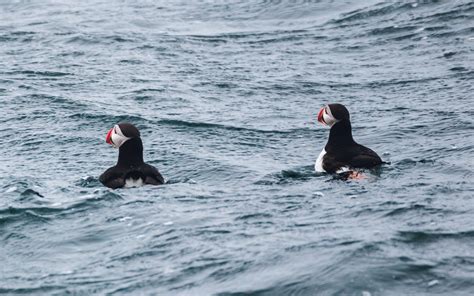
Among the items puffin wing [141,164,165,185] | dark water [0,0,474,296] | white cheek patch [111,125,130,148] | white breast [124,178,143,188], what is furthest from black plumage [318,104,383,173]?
white cheek patch [111,125,130,148]

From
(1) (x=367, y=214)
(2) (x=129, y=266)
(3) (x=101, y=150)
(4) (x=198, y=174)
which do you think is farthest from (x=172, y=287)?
(3) (x=101, y=150)

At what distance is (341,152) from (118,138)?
8.92ft

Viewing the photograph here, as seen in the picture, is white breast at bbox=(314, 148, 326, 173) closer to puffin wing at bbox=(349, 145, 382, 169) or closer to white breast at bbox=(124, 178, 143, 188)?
puffin wing at bbox=(349, 145, 382, 169)

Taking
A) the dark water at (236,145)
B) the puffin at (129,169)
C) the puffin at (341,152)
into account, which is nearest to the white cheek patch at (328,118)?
the puffin at (341,152)

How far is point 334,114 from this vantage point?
46.8ft

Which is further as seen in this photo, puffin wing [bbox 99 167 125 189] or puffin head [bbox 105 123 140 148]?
puffin head [bbox 105 123 140 148]

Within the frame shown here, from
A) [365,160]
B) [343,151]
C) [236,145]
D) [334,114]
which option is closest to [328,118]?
[334,114]

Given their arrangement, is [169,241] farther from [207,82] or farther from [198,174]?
[207,82]

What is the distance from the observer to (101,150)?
15.9 meters

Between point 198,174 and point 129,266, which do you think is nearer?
point 129,266

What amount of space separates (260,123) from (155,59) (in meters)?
4.96

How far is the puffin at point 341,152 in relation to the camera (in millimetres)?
13555

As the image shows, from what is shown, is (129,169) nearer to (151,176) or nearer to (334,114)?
(151,176)

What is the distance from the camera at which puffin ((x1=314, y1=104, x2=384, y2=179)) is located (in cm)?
1355
